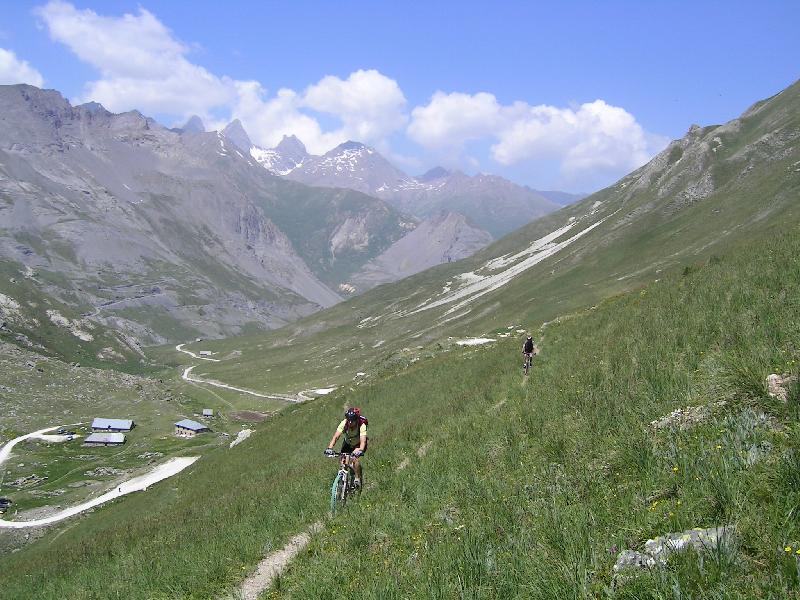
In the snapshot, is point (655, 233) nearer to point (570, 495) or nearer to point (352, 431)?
point (352, 431)

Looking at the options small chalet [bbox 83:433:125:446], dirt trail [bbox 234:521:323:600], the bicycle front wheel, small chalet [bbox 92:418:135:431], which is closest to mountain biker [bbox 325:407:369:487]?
the bicycle front wheel

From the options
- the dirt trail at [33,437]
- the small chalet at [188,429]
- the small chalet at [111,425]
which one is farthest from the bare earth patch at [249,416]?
the dirt trail at [33,437]

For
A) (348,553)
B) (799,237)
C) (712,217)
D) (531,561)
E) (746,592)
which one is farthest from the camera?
(712,217)

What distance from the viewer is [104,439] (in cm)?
9681

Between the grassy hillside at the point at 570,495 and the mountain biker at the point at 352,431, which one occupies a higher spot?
the mountain biker at the point at 352,431

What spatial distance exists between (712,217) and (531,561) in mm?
120997

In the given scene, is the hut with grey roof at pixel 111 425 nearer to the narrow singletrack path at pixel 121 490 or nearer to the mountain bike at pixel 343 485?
the narrow singletrack path at pixel 121 490

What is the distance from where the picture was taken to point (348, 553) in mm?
9758

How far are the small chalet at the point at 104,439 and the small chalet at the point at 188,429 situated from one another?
10.5 metres

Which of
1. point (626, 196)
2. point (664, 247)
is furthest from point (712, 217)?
point (626, 196)

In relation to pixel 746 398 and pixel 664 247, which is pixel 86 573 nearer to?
pixel 746 398

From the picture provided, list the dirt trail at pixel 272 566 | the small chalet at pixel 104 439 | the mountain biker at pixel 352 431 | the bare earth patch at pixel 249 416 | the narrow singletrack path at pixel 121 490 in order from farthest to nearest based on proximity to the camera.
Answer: the bare earth patch at pixel 249 416, the small chalet at pixel 104 439, the narrow singletrack path at pixel 121 490, the mountain biker at pixel 352 431, the dirt trail at pixel 272 566

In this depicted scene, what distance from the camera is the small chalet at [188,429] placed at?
106 meters

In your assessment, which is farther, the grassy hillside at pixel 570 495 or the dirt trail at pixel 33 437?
the dirt trail at pixel 33 437
